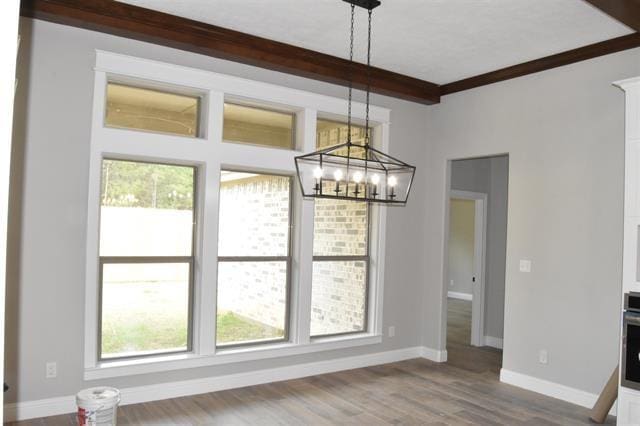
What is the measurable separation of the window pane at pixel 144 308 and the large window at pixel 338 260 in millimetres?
1384

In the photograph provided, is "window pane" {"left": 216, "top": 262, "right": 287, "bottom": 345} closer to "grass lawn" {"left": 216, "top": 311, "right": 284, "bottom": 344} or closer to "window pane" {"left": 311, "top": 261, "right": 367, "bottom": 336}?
"grass lawn" {"left": 216, "top": 311, "right": 284, "bottom": 344}

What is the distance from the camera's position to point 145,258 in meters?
4.27

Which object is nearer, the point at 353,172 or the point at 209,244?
the point at 353,172

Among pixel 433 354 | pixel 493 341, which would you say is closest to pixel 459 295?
pixel 493 341

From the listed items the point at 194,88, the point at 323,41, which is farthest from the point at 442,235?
the point at 194,88

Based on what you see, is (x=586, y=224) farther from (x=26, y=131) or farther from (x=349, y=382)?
(x=26, y=131)

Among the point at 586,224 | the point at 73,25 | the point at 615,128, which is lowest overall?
the point at 586,224

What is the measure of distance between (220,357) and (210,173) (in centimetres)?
165

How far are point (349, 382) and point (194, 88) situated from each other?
311cm

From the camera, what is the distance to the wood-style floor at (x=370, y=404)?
3.93 meters

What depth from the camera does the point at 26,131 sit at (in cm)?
373

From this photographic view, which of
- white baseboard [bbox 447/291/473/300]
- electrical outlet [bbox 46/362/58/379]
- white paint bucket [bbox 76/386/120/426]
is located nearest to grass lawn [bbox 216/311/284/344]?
electrical outlet [bbox 46/362/58/379]

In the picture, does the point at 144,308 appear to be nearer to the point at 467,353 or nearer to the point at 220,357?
the point at 220,357

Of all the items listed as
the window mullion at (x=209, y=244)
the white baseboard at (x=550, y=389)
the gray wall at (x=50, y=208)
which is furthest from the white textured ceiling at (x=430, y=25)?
the white baseboard at (x=550, y=389)
